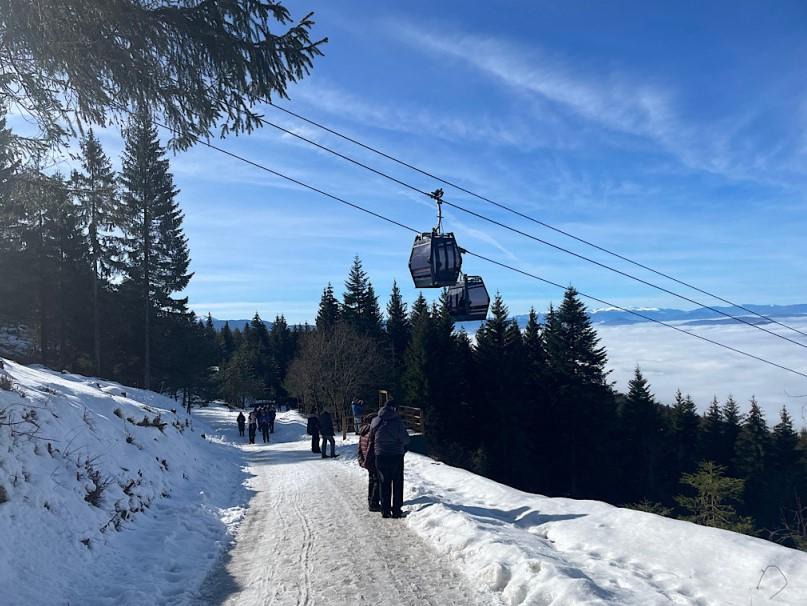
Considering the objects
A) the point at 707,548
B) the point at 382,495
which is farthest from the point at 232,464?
the point at 707,548

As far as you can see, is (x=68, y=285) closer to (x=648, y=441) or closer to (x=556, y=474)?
(x=556, y=474)

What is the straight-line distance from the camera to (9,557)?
491 cm

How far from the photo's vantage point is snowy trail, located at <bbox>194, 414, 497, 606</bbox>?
5215mm

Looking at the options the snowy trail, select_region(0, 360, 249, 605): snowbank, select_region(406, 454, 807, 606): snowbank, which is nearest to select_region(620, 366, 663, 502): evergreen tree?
select_region(406, 454, 807, 606): snowbank

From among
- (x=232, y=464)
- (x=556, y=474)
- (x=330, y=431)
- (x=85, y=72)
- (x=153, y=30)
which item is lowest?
(x=556, y=474)

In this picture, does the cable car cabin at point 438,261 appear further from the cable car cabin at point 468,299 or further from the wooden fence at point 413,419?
the wooden fence at point 413,419

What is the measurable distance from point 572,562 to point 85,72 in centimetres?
850

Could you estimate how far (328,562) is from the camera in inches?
245

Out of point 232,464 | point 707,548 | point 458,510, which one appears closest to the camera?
point 707,548

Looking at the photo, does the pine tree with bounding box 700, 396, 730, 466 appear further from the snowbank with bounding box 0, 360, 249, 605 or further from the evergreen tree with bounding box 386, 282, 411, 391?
the snowbank with bounding box 0, 360, 249, 605

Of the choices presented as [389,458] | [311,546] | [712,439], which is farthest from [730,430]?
[311,546]

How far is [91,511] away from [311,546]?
278cm

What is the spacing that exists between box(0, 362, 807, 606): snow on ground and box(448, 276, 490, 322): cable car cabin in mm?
5357

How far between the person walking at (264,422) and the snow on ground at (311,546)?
19424 mm
